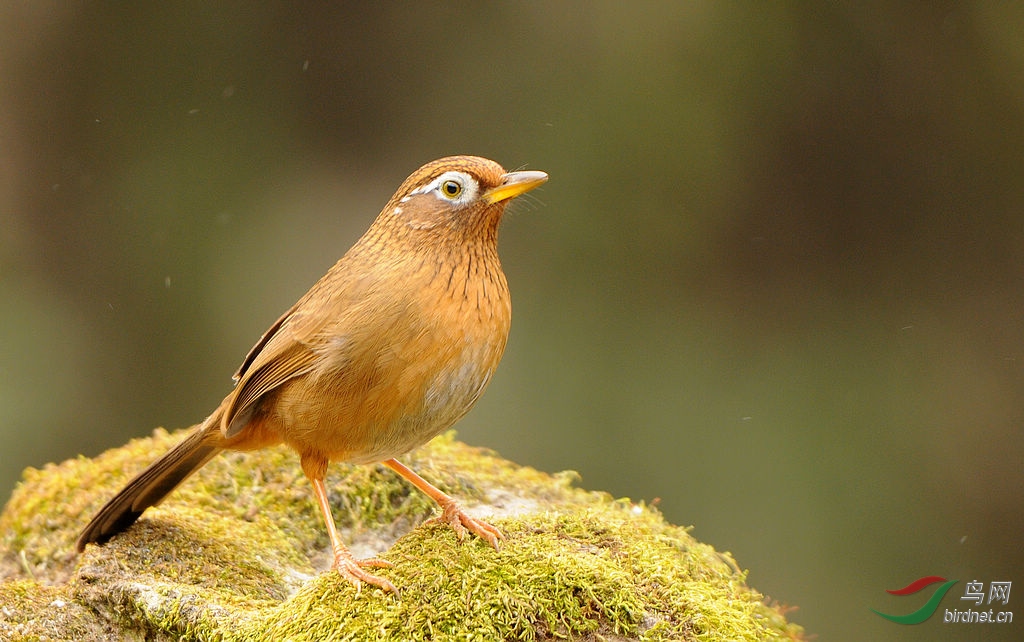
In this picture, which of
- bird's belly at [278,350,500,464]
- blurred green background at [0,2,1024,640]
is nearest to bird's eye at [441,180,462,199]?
bird's belly at [278,350,500,464]

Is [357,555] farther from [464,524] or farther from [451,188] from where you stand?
[451,188]

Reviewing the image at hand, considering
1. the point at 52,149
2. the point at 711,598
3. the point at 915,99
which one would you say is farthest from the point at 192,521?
the point at 915,99

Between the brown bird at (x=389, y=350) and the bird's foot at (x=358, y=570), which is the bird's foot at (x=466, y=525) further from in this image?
the bird's foot at (x=358, y=570)

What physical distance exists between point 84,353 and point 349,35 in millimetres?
2918

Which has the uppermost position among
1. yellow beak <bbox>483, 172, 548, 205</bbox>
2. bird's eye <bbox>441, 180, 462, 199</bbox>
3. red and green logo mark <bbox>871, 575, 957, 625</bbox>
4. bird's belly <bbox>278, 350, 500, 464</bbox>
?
red and green logo mark <bbox>871, 575, 957, 625</bbox>

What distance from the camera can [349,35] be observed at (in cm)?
764

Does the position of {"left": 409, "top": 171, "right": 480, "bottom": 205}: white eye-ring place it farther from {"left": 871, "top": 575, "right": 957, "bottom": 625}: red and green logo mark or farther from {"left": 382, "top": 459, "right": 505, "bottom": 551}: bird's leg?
{"left": 871, "top": 575, "right": 957, "bottom": 625}: red and green logo mark

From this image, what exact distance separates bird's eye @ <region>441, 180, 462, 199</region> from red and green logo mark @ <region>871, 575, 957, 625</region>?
2.90 meters

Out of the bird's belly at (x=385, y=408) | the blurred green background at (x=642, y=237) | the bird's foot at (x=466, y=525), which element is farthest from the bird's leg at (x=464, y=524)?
the blurred green background at (x=642, y=237)

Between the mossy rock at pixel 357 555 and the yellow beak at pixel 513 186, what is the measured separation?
1.12m

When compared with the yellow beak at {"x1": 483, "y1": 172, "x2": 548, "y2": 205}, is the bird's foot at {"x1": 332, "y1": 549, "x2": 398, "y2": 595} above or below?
below

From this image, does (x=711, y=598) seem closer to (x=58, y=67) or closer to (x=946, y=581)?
(x=946, y=581)

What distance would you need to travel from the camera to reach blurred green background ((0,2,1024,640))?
20.6ft

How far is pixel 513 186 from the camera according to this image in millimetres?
3531
